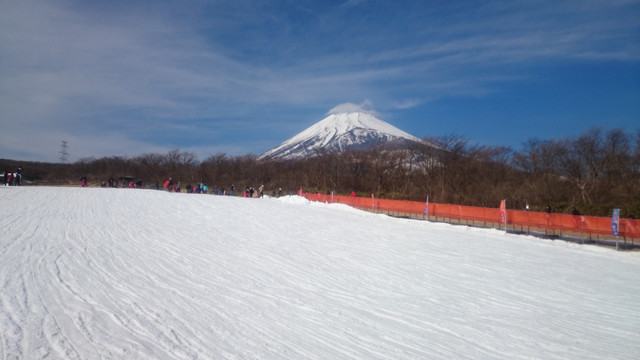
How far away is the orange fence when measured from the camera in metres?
15.9

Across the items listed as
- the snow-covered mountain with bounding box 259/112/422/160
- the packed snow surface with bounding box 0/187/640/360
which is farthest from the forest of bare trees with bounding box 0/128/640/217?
the snow-covered mountain with bounding box 259/112/422/160

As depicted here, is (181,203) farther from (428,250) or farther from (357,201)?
(428,250)

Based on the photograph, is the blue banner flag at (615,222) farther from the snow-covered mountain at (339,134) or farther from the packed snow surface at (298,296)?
the snow-covered mountain at (339,134)

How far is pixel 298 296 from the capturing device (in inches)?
302

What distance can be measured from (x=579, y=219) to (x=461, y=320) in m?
13.8

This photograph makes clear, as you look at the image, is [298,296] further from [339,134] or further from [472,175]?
[339,134]

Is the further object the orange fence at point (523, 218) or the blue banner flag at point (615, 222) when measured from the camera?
the orange fence at point (523, 218)

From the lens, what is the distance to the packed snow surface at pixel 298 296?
5.29m

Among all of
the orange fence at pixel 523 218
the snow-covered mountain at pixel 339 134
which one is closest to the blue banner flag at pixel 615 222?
the orange fence at pixel 523 218

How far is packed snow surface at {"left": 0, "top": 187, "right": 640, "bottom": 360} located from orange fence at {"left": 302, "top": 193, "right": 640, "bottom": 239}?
1863 millimetres

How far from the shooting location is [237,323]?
19.7ft

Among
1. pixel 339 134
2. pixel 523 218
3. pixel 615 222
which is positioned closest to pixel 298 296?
pixel 615 222

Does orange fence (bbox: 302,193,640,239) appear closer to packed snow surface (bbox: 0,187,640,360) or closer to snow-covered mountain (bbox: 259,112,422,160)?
packed snow surface (bbox: 0,187,640,360)

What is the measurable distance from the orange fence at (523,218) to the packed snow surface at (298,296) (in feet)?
6.11
